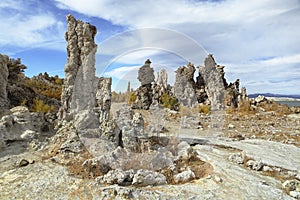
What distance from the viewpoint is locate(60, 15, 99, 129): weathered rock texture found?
12.1 metres

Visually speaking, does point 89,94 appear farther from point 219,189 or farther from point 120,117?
point 219,189

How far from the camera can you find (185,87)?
2880cm

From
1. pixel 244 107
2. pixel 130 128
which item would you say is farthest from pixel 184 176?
pixel 244 107

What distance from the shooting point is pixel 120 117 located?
407 inches

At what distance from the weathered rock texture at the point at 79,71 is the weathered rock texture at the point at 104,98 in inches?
25.1

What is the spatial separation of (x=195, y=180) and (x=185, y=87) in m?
21.7

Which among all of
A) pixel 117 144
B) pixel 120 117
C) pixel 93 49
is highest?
pixel 93 49

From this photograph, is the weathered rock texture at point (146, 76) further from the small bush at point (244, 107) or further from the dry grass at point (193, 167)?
the dry grass at point (193, 167)

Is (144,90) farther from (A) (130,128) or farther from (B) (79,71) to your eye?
(A) (130,128)

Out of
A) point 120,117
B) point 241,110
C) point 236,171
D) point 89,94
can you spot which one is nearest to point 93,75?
point 89,94

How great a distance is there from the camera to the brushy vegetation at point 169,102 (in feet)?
84.2

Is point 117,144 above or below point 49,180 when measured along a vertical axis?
above

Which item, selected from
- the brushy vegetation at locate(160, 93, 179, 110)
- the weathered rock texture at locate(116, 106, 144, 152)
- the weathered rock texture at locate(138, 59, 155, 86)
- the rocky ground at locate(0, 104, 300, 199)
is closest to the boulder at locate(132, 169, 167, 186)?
the rocky ground at locate(0, 104, 300, 199)

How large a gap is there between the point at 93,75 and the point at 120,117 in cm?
297
